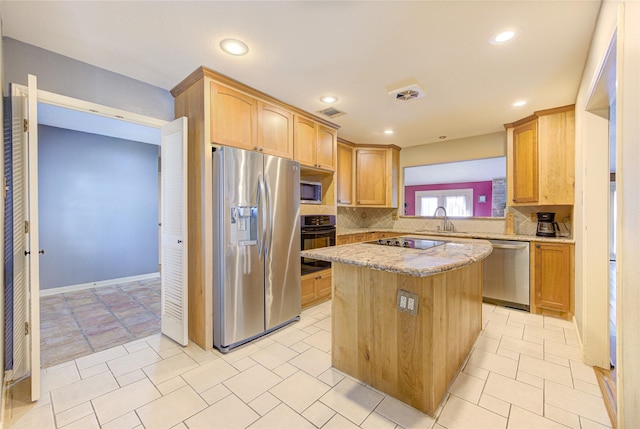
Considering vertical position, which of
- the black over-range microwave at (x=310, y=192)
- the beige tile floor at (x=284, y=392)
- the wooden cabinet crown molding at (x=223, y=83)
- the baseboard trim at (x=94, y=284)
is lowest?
the beige tile floor at (x=284, y=392)

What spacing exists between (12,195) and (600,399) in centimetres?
423

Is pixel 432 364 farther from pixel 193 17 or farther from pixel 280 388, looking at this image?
pixel 193 17

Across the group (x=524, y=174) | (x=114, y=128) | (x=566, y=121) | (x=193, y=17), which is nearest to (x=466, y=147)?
(x=524, y=174)

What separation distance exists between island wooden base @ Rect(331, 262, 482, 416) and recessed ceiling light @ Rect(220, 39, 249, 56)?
182 centimetres

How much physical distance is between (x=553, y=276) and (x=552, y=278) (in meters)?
0.03

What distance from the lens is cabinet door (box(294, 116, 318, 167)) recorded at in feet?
10.5

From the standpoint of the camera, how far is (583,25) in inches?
68.1

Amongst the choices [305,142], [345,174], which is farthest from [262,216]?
[345,174]

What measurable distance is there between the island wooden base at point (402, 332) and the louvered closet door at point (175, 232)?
142 centimetres

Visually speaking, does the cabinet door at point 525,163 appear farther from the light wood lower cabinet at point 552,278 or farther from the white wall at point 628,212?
the white wall at point 628,212

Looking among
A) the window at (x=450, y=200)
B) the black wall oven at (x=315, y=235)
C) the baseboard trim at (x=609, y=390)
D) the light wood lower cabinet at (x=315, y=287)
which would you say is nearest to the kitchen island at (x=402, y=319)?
the baseboard trim at (x=609, y=390)

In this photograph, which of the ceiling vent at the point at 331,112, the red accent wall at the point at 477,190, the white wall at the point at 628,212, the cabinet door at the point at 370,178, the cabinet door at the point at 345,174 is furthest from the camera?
the red accent wall at the point at 477,190

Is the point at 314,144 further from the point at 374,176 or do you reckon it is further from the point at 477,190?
the point at 477,190

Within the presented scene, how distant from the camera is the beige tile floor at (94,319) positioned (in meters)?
2.44
